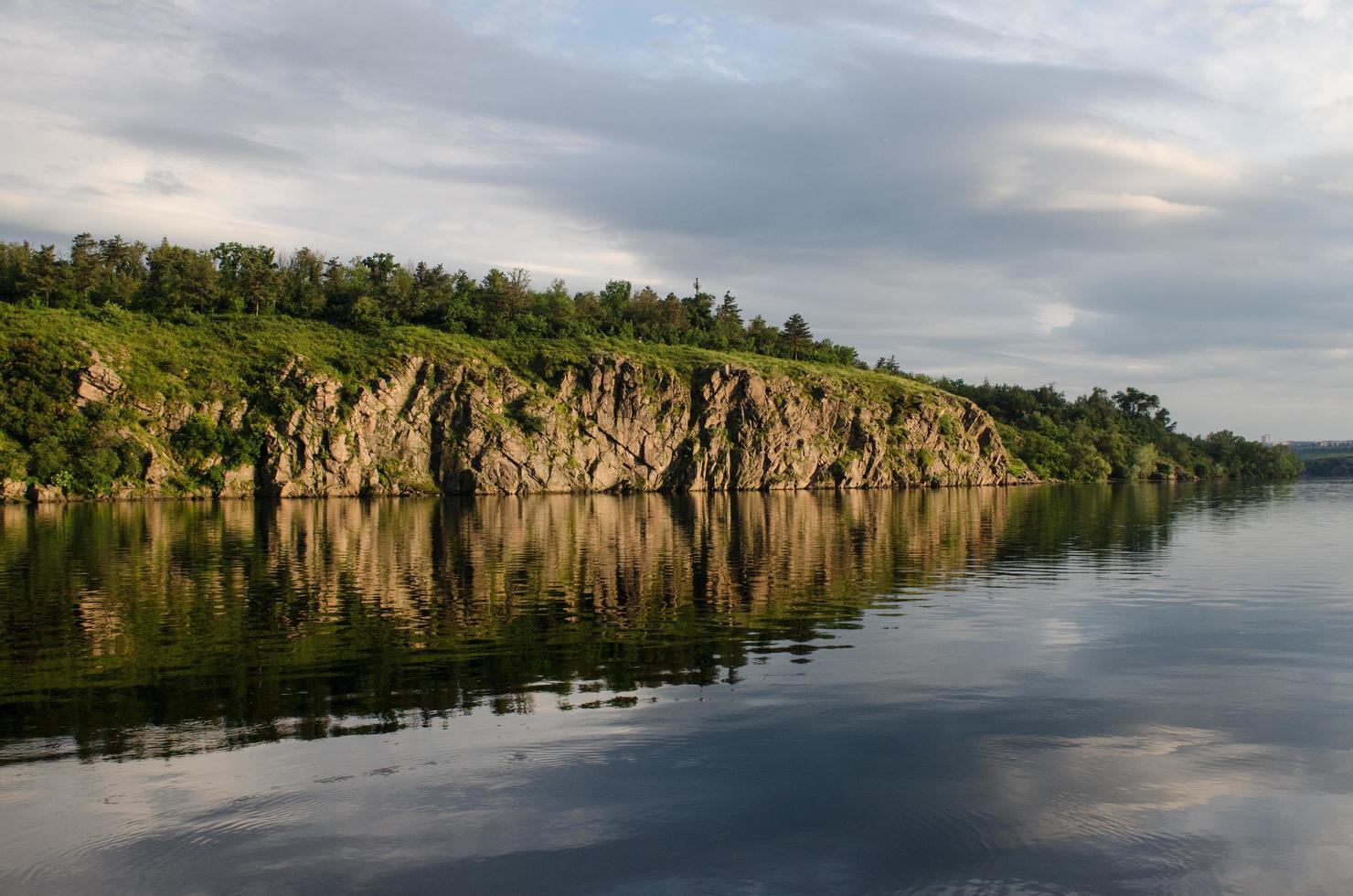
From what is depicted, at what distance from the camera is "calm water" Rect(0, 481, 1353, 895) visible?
930 cm

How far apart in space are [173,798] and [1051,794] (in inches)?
402

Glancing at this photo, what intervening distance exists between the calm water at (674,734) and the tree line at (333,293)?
109 metres

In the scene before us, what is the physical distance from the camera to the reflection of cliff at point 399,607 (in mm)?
15438

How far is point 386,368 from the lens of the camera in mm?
116875

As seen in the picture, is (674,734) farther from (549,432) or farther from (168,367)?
(549,432)

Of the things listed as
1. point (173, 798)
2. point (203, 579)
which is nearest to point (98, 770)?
point (173, 798)

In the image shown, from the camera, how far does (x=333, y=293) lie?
141500 mm

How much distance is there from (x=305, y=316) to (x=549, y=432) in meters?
41.4

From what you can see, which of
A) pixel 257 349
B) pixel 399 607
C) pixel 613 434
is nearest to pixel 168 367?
pixel 257 349

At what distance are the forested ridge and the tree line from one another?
9.4 inches

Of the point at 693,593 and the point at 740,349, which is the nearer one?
the point at 693,593

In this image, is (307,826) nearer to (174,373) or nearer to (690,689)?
(690,689)

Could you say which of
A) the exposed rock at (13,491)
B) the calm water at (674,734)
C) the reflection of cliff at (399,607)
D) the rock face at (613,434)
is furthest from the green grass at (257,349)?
the calm water at (674,734)

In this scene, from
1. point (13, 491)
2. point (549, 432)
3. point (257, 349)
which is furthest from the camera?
point (549, 432)
